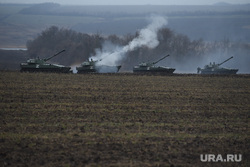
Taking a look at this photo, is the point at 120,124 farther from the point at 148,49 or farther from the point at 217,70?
the point at 148,49

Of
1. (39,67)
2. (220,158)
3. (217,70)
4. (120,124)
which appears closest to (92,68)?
(39,67)

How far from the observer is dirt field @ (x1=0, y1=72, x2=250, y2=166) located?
52.3ft

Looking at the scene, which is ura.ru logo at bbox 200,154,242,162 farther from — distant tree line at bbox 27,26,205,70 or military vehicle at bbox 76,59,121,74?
distant tree line at bbox 27,26,205,70

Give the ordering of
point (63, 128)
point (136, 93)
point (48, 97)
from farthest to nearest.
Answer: point (136, 93) < point (48, 97) < point (63, 128)

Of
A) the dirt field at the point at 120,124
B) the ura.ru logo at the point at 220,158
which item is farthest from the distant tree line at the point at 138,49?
the ura.ru logo at the point at 220,158

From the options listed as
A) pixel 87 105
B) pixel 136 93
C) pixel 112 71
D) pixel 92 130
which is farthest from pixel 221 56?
pixel 92 130

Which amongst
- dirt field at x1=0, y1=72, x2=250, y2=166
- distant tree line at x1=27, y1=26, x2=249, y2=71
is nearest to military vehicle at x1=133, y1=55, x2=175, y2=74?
dirt field at x1=0, y1=72, x2=250, y2=166

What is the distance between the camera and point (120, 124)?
20328mm

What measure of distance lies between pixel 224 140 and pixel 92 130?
5.98 meters

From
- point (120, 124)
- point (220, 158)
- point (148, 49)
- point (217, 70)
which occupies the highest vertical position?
point (148, 49)

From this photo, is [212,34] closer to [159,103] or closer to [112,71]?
[112,71]

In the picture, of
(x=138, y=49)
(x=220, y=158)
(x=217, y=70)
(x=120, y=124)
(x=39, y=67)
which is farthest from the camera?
(x=138, y=49)

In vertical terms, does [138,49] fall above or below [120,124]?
above

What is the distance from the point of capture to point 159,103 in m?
25.9
